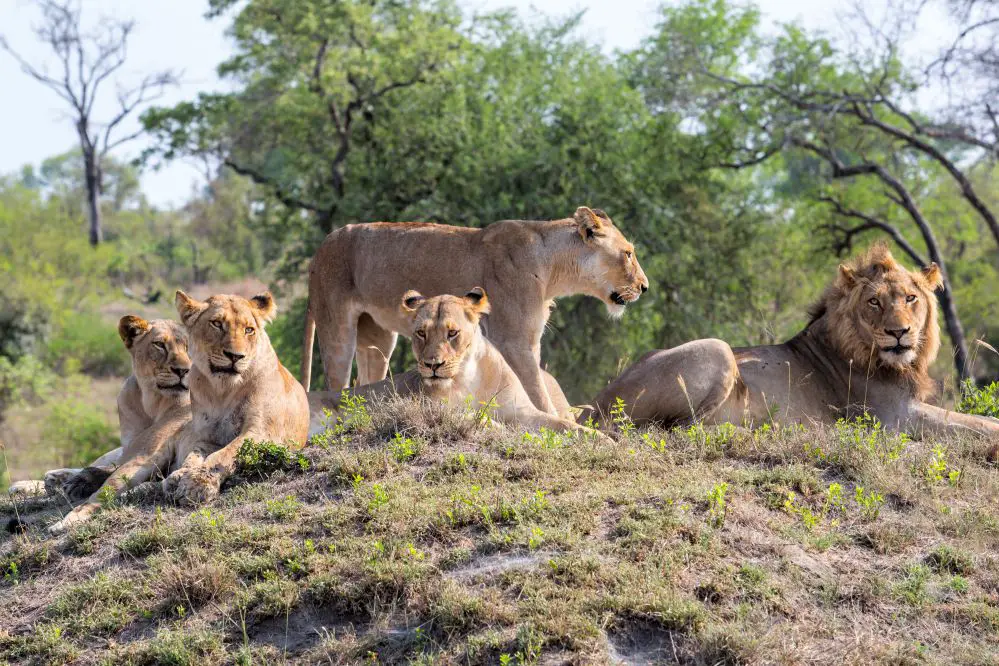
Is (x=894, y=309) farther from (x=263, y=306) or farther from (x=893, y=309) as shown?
(x=263, y=306)

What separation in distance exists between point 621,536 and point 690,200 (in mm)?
16972

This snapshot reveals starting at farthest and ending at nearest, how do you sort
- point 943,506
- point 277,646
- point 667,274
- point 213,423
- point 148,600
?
point 667,274 → point 213,423 → point 943,506 → point 148,600 → point 277,646

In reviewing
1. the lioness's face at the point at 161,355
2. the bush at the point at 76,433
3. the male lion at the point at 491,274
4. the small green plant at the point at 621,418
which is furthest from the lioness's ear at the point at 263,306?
the bush at the point at 76,433

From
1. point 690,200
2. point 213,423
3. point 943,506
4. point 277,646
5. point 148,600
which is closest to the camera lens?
point 277,646

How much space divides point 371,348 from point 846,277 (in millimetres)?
3552

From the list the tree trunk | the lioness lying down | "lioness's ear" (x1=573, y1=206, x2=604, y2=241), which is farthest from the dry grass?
the tree trunk

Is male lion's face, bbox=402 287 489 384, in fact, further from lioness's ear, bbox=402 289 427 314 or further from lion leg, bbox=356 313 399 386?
lion leg, bbox=356 313 399 386

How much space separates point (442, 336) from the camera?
687 cm

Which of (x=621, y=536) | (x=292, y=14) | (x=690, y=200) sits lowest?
(x=621, y=536)

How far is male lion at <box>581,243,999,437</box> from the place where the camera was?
7.75 m

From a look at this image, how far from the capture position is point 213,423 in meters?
6.52

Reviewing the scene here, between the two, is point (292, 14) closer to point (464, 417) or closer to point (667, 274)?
point (667, 274)

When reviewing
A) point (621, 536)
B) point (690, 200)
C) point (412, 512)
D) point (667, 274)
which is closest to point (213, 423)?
point (412, 512)


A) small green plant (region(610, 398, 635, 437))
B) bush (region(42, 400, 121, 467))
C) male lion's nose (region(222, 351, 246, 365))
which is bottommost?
bush (region(42, 400, 121, 467))
